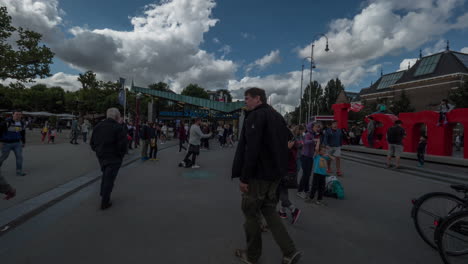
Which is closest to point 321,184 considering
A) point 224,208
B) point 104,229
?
point 224,208

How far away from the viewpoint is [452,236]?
2.45 metres

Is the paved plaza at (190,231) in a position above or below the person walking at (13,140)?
below

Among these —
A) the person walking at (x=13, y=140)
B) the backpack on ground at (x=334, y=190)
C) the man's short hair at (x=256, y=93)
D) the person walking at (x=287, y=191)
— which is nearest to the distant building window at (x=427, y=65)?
the backpack on ground at (x=334, y=190)

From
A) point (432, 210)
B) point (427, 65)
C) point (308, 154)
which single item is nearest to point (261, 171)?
point (432, 210)

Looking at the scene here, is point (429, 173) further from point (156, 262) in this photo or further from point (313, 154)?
point (156, 262)

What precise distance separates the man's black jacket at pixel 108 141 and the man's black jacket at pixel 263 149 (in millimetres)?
2689

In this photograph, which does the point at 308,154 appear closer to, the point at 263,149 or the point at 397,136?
the point at 263,149

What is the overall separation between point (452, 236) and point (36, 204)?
18.8 feet

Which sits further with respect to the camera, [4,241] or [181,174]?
Result: [181,174]

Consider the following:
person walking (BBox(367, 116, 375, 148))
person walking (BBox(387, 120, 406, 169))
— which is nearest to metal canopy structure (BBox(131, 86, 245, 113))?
person walking (BBox(367, 116, 375, 148))

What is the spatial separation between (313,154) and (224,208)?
7.01ft

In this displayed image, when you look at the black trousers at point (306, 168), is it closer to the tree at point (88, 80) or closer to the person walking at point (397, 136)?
the person walking at point (397, 136)

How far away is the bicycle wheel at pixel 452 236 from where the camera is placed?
2424 millimetres

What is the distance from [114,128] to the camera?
4121mm
